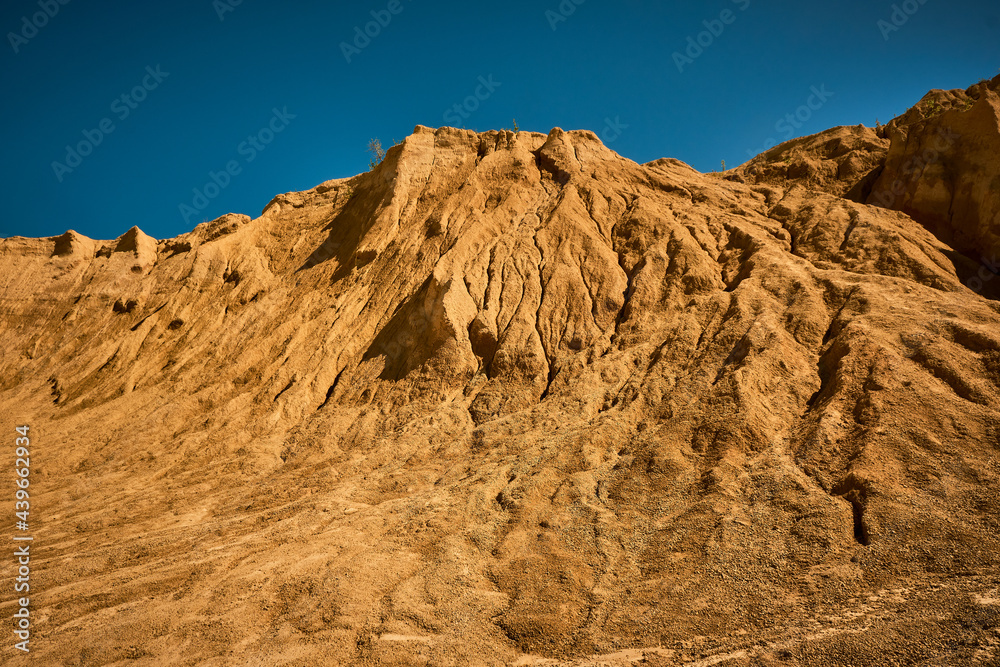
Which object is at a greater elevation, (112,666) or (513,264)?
(513,264)

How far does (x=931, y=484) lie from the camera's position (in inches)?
280

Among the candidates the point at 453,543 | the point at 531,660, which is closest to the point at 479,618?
the point at 531,660

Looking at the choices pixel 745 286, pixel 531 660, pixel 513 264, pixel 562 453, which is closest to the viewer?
pixel 531 660

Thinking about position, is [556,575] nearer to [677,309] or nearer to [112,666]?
[112,666]

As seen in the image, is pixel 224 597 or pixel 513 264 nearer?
pixel 224 597

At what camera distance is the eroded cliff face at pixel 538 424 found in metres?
6.61

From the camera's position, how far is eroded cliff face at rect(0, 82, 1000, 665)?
661cm

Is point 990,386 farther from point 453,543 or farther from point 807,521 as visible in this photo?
point 453,543

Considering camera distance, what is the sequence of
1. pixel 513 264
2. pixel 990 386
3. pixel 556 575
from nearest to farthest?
pixel 556 575, pixel 990 386, pixel 513 264

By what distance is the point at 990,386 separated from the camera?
8188 millimetres

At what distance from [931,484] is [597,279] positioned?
827 cm

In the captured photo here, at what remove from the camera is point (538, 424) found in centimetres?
1089

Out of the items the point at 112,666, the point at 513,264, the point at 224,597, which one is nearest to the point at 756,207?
the point at 513,264

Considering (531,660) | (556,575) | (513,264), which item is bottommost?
(531,660)
